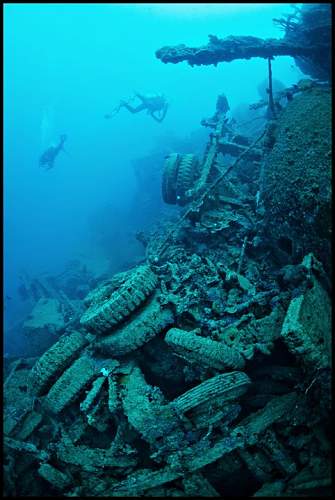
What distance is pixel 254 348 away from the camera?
3699 millimetres

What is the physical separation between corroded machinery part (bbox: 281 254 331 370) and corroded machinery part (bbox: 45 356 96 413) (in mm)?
2850

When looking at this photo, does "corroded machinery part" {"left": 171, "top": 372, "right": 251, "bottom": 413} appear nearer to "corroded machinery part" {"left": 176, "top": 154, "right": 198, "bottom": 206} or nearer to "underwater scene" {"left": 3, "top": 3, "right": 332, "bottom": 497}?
"underwater scene" {"left": 3, "top": 3, "right": 332, "bottom": 497}

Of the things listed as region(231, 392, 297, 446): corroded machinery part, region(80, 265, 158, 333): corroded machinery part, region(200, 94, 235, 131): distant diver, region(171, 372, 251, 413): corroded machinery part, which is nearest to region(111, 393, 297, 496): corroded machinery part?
region(231, 392, 297, 446): corroded machinery part

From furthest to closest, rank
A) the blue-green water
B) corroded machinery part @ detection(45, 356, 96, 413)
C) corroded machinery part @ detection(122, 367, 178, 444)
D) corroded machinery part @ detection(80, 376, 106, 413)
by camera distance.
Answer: the blue-green water → corroded machinery part @ detection(45, 356, 96, 413) → corroded machinery part @ detection(80, 376, 106, 413) → corroded machinery part @ detection(122, 367, 178, 444)

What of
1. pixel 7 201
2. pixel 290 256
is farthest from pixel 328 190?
pixel 7 201

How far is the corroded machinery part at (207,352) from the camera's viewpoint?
3.51m

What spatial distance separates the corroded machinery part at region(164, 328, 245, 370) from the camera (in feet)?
11.5

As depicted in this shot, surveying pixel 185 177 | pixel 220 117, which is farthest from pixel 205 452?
pixel 220 117

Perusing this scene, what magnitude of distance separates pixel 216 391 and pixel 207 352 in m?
0.43

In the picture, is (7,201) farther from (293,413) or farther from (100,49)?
(293,413)

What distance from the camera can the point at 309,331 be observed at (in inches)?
120

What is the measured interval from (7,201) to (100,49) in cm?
10633

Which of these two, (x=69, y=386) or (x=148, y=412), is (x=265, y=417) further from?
(x=69, y=386)

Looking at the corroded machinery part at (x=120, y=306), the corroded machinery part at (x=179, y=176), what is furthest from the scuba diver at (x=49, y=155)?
the corroded machinery part at (x=120, y=306)
